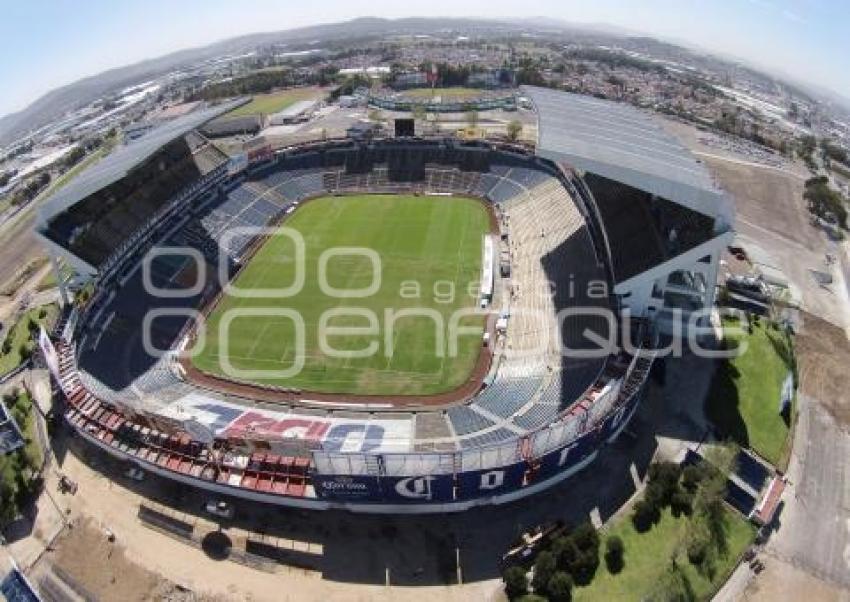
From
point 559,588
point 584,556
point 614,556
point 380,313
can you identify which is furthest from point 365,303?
point 559,588

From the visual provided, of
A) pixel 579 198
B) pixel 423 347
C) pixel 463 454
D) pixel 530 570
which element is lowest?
pixel 530 570

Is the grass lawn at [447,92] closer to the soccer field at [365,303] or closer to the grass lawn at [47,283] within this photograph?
the soccer field at [365,303]

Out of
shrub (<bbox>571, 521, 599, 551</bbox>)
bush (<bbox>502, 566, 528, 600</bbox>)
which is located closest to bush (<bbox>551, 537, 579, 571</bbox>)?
shrub (<bbox>571, 521, 599, 551</bbox>)

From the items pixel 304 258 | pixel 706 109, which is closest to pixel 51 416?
pixel 304 258

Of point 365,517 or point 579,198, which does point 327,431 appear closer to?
point 365,517

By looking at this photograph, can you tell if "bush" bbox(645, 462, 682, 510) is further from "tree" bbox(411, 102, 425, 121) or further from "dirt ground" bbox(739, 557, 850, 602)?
"tree" bbox(411, 102, 425, 121)
